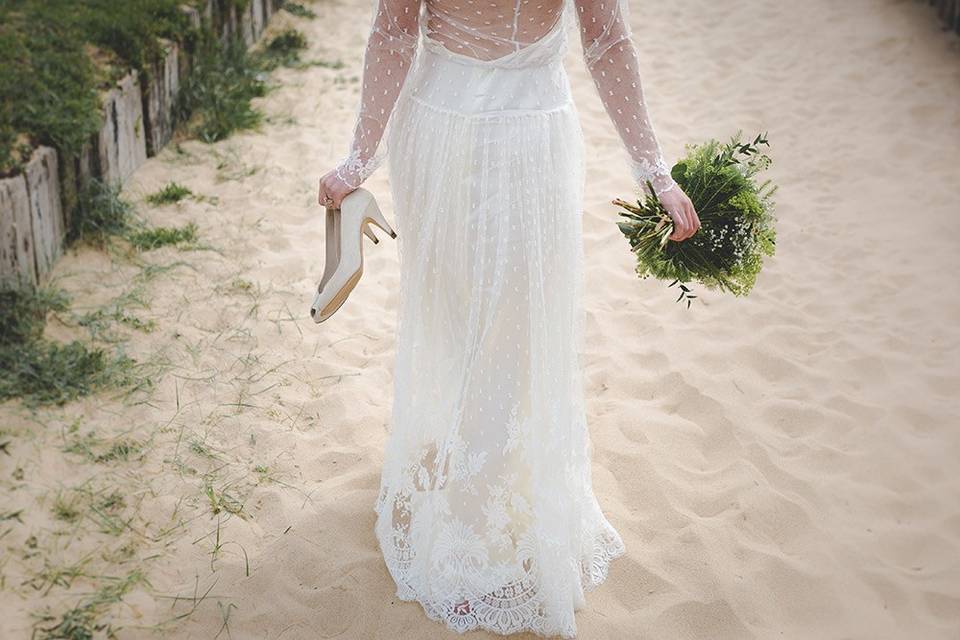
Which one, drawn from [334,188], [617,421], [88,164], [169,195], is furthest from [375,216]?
[169,195]

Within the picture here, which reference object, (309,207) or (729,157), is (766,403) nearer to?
(729,157)

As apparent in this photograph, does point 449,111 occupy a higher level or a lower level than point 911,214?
higher

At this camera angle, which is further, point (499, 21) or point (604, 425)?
point (604, 425)

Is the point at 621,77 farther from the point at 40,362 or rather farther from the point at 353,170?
the point at 40,362

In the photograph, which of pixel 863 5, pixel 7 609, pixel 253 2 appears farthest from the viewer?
pixel 863 5

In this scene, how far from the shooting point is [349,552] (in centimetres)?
303

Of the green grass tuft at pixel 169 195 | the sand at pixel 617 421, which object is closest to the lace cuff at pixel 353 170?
the sand at pixel 617 421

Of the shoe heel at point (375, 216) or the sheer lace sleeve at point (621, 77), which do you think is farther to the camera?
the shoe heel at point (375, 216)

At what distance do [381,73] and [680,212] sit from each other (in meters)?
0.88

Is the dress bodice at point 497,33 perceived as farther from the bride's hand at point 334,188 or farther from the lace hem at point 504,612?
the lace hem at point 504,612

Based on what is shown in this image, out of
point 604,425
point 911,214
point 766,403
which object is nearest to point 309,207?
point 604,425

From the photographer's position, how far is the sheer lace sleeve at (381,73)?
2455mm

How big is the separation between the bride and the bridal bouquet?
120mm

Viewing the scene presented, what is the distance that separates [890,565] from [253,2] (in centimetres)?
583
